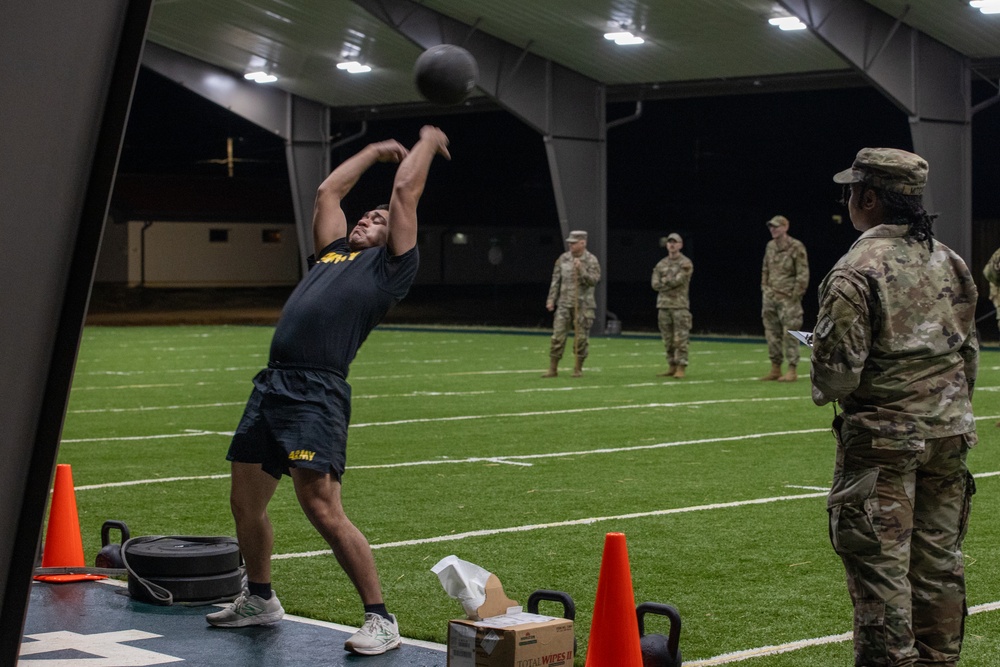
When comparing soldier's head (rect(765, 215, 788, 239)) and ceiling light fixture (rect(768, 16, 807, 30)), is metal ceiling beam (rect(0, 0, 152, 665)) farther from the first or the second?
ceiling light fixture (rect(768, 16, 807, 30))

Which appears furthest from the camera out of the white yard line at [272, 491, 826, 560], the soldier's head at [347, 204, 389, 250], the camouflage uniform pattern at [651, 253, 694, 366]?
the camouflage uniform pattern at [651, 253, 694, 366]

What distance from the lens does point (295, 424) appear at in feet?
19.8

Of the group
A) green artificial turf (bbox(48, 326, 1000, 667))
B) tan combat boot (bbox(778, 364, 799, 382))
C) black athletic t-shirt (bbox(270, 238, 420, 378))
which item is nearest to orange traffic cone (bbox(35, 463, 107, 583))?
green artificial turf (bbox(48, 326, 1000, 667))

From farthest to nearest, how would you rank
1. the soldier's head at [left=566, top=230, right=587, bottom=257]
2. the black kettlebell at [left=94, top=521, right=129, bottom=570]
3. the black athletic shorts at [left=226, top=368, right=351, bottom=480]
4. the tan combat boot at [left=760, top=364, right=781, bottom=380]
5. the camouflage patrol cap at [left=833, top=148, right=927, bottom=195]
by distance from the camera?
the soldier's head at [left=566, top=230, right=587, bottom=257] → the tan combat boot at [left=760, top=364, right=781, bottom=380] → the black kettlebell at [left=94, top=521, right=129, bottom=570] → the black athletic shorts at [left=226, top=368, right=351, bottom=480] → the camouflage patrol cap at [left=833, top=148, right=927, bottom=195]

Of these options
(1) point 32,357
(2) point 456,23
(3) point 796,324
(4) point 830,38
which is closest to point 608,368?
(3) point 796,324

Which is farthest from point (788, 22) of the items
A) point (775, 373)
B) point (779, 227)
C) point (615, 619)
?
point (615, 619)

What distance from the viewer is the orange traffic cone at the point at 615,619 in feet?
16.6

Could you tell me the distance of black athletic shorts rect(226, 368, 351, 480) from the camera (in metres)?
5.99

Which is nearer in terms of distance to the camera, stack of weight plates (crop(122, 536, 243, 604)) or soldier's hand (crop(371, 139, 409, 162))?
soldier's hand (crop(371, 139, 409, 162))

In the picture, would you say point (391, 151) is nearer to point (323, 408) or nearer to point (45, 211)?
point (323, 408)

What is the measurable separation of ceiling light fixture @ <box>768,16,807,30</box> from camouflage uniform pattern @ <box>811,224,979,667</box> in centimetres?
2204

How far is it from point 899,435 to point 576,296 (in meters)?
16.5

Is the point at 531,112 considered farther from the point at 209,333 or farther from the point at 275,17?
the point at 209,333

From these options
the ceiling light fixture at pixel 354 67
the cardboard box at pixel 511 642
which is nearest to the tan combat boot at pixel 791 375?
the cardboard box at pixel 511 642
